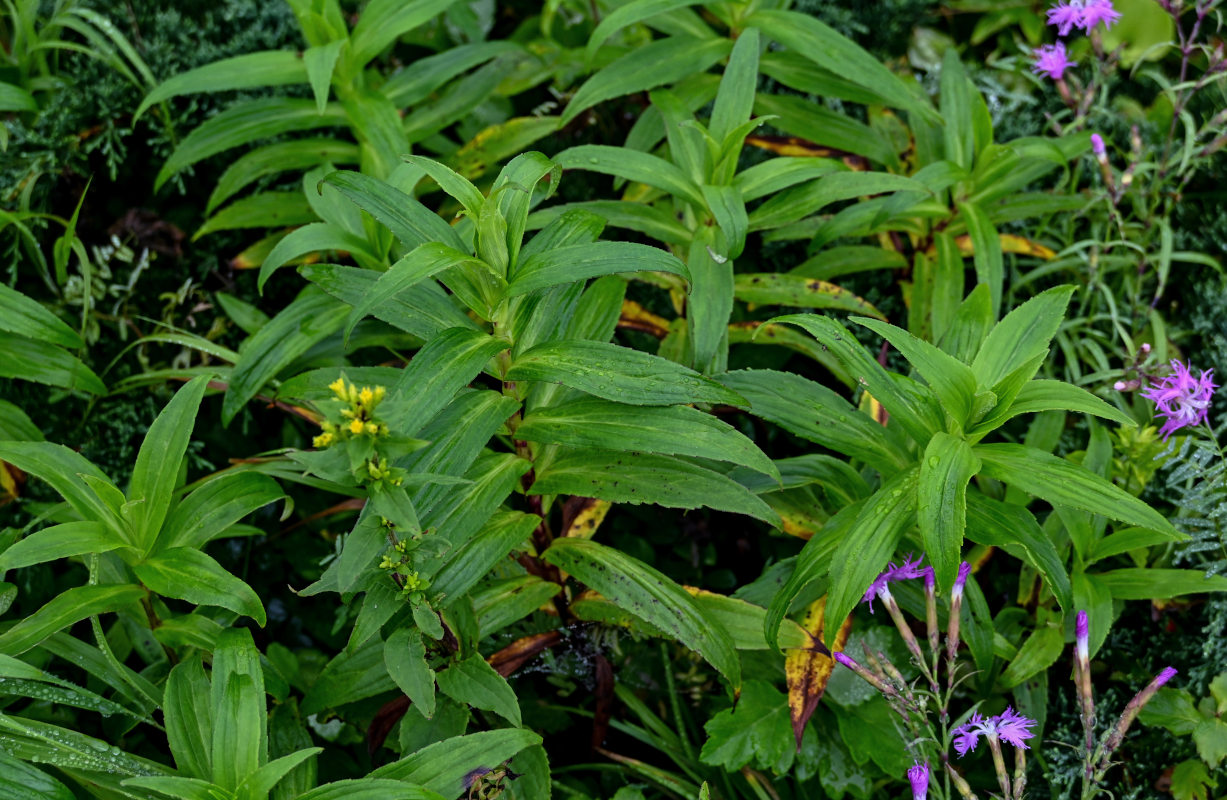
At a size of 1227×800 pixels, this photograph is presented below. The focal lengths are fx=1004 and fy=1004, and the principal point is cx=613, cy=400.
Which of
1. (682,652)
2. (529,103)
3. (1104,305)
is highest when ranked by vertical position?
(529,103)

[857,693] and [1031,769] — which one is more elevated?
[857,693]

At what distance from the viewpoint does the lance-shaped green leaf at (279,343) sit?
209cm

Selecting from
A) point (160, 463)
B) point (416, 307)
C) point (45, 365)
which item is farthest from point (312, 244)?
point (45, 365)

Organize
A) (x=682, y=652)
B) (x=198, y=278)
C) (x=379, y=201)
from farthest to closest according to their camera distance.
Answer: (x=198, y=278) < (x=682, y=652) < (x=379, y=201)

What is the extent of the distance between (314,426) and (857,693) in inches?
54.8

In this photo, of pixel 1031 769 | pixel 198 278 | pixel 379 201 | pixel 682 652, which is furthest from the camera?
pixel 198 278

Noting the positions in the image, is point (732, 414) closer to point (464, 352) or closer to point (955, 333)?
point (955, 333)

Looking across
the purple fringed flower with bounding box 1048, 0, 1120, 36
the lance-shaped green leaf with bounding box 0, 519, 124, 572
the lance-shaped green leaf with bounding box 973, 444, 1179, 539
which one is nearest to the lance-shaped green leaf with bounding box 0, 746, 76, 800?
the lance-shaped green leaf with bounding box 0, 519, 124, 572

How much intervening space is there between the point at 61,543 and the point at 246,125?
3.92 ft

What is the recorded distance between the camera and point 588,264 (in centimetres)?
162

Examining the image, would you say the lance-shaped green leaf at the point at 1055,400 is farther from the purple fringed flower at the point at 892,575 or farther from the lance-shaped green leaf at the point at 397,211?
the lance-shaped green leaf at the point at 397,211

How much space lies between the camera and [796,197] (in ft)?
7.28

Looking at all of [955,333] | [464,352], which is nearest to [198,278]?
[464,352]

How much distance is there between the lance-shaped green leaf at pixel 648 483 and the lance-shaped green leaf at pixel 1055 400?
46cm
